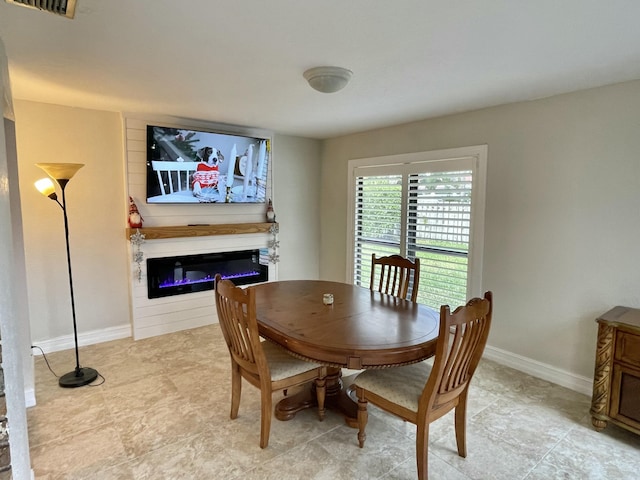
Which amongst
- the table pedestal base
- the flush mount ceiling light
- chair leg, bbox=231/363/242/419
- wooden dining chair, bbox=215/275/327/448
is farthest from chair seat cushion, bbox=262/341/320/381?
the flush mount ceiling light

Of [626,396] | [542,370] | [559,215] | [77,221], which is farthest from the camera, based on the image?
[77,221]

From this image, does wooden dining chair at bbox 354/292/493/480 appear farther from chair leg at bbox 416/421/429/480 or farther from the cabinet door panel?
the cabinet door panel

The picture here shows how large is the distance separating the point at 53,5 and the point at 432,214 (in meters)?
3.24

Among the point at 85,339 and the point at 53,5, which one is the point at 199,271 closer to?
the point at 85,339

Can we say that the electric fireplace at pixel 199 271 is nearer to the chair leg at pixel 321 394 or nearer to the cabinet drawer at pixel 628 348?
the chair leg at pixel 321 394

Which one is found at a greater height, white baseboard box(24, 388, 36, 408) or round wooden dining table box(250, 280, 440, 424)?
round wooden dining table box(250, 280, 440, 424)

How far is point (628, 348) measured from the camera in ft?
7.12

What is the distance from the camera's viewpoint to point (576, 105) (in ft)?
8.93

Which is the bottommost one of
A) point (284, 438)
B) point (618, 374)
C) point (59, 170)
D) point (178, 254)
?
point (284, 438)

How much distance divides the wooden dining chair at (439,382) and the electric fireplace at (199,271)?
2677 mm

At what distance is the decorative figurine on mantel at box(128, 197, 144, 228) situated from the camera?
3.58m

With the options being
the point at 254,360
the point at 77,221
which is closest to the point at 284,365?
the point at 254,360

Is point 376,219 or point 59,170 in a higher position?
point 59,170

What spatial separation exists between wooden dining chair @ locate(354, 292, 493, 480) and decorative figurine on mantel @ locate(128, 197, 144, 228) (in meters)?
2.72
